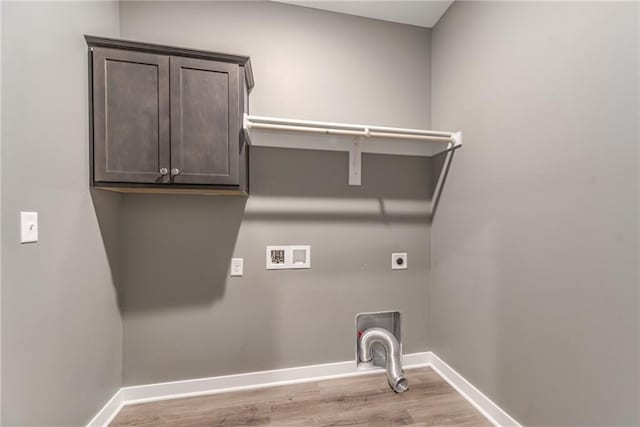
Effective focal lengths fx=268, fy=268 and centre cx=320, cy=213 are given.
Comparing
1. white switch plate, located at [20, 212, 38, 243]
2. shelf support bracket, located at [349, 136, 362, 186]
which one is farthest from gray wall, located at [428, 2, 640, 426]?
white switch plate, located at [20, 212, 38, 243]

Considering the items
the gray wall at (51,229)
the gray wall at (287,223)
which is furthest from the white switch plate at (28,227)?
the gray wall at (287,223)

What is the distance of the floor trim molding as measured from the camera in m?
1.54

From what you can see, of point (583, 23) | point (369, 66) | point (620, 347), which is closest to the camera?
point (620, 347)

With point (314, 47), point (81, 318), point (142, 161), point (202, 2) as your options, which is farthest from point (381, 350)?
point (202, 2)

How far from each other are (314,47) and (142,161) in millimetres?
1379

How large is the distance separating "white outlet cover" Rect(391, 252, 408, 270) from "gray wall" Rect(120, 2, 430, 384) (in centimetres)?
4

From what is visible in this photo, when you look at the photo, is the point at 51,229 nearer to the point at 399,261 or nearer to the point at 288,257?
the point at 288,257

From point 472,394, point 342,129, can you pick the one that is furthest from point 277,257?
point 472,394

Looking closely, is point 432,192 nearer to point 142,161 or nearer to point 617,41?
point 617,41

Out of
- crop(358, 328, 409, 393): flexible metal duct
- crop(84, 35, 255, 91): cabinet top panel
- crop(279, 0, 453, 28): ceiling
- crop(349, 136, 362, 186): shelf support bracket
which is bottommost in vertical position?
crop(358, 328, 409, 393): flexible metal duct

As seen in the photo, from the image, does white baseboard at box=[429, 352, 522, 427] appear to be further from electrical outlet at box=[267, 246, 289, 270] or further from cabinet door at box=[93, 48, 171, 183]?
cabinet door at box=[93, 48, 171, 183]

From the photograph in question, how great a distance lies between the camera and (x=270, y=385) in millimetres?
1844

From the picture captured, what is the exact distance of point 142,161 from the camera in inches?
54.4

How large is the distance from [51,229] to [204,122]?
0.81 meters
